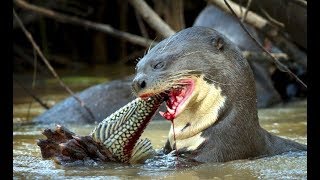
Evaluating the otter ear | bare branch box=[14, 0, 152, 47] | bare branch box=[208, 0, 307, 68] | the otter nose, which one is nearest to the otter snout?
the otter nose

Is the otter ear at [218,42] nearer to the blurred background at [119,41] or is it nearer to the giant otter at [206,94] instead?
the giant otter at [206,94]

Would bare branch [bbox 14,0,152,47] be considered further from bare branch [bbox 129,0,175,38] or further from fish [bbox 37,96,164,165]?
fish [bbox 37,96,164,165]

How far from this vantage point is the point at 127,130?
2.82 meters

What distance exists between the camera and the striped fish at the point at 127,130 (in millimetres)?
2812

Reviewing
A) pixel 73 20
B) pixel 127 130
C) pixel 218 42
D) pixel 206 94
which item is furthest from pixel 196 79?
pixel 73 20

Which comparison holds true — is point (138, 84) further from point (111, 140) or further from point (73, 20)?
point (73, 20)

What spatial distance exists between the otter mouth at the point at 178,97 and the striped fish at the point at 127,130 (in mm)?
42

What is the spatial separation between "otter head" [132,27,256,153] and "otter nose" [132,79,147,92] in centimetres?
4

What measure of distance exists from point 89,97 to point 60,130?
195 centimetres

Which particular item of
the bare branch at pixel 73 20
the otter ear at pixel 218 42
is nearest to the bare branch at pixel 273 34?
the bare branch at pixel 73 20

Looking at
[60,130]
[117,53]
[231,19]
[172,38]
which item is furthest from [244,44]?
[117,53]

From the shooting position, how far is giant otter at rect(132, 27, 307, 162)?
9.47 ft

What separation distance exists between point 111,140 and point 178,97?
27cm

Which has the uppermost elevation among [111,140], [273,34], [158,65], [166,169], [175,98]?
[273,34]
